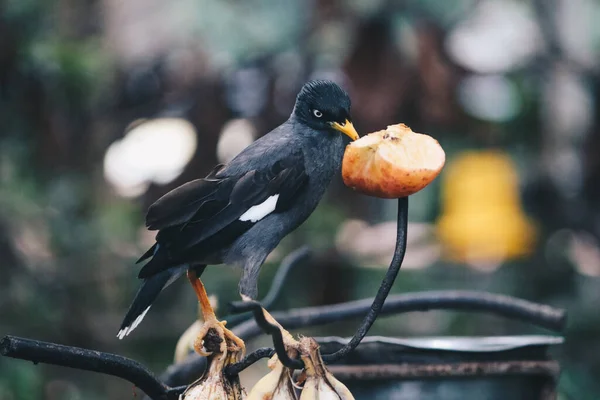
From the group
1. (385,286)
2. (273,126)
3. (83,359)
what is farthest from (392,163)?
(273,126)

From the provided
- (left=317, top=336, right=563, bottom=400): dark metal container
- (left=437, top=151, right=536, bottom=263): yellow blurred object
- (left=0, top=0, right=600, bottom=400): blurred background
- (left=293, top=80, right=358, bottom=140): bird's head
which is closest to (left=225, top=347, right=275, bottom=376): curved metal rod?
(left=317, top=336, right=563, bottom=400): dark metal container

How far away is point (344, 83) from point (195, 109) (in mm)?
520

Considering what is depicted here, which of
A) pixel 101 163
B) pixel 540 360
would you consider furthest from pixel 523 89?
pixel 540 360

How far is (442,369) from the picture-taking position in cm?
108

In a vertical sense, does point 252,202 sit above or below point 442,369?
above

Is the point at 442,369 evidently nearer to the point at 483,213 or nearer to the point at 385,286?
the point at 385,286

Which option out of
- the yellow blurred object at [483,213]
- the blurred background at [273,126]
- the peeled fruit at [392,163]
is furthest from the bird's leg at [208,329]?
the yellow blurred object at [483,213]

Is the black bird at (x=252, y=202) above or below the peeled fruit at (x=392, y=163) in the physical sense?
below

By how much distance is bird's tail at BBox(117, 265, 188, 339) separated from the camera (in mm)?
1096

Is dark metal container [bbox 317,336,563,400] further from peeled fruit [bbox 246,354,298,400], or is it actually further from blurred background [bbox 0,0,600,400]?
blurred background [bbox 0,0,600,400]

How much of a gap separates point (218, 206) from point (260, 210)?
84mm

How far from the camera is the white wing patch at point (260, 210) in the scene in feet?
3.51

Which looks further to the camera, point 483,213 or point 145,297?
point 483,213

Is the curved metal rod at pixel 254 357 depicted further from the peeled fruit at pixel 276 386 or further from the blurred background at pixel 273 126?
the blurred background at pixel 273 126
